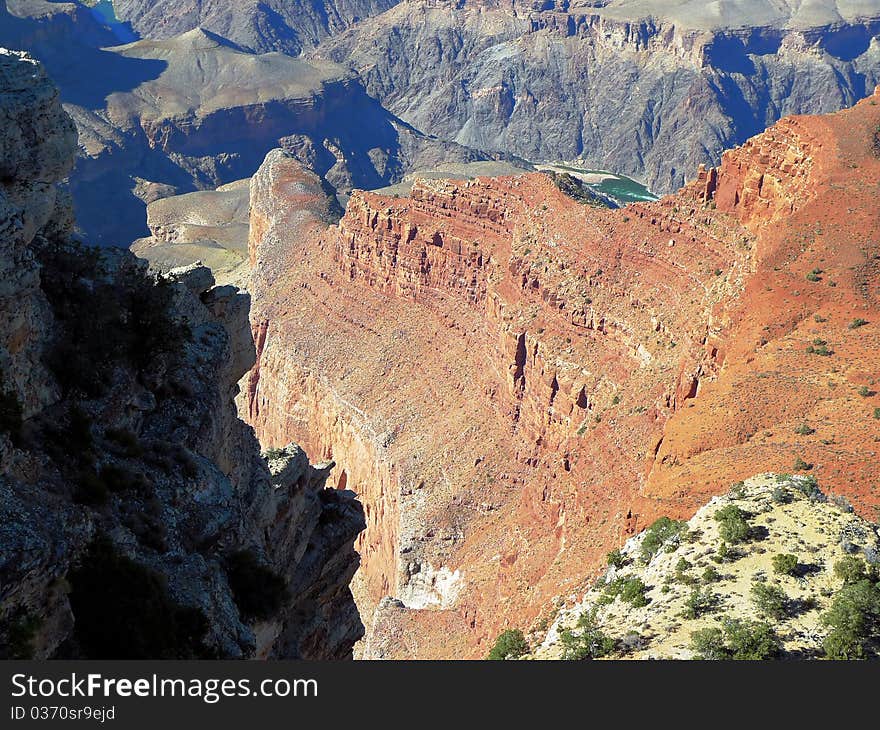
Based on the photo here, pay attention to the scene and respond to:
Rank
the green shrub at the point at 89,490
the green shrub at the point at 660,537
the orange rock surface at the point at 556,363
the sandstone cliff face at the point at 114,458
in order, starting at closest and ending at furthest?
the sandstone cliff face at the point at 114,458, the green shrub at the point at 89,490, the green shrub at the point at 660,537, the orange rock surface at the point at 556,363

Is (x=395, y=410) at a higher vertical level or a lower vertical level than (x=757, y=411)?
lower

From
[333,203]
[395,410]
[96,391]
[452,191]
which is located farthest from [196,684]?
[333,203]

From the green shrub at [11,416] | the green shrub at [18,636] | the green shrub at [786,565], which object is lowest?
the green shrub at [786,565]

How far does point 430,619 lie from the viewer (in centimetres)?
6234

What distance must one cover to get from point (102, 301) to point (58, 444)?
202 inches

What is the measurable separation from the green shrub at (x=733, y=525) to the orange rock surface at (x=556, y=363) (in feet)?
13.8

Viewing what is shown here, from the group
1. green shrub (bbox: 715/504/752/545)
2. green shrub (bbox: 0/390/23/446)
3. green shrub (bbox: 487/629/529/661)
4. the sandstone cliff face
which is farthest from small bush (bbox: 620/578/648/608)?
green shrub (bbox: 0/390/23/446)

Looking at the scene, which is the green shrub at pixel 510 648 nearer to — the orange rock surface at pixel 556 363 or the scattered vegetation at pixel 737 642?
the orange rock surface at pixel 556 363

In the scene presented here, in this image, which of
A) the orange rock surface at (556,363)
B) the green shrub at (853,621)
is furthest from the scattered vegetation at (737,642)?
the orange rock surface at (556,363)

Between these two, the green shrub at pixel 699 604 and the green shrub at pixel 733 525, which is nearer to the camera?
the green shrub at pixel 699 604

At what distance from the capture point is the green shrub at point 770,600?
1195 inches

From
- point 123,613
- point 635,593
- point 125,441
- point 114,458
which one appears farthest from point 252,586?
point 635,593

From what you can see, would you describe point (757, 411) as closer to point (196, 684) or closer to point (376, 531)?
point (196, 684)

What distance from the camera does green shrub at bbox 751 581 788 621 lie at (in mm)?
30344
